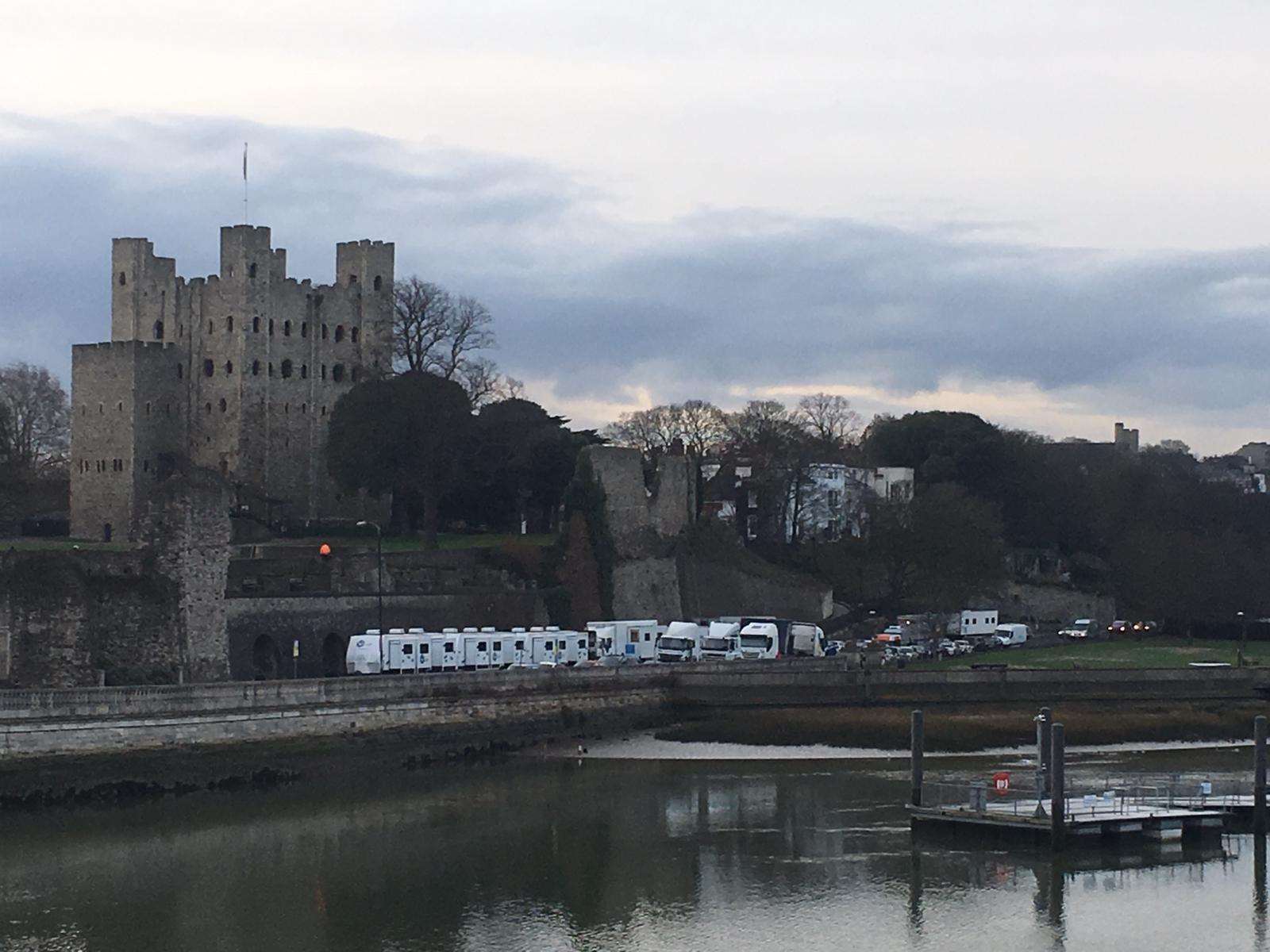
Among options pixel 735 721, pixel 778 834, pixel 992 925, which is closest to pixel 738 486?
pixel 735 721

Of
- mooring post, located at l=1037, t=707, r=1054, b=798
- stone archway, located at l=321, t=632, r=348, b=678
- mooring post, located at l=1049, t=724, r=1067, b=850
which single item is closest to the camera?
mooring post, located at l=1049, t=724, r=1067, b=850

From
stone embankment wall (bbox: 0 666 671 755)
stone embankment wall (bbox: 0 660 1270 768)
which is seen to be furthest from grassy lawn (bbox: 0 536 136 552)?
stone embankment wall (bbox: 0 660 1270 768)

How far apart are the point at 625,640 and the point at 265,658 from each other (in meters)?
12.7

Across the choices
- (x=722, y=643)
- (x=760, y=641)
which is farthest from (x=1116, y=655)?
(x=722, y=643)

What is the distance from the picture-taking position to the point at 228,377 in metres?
93.1

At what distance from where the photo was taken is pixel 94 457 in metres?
91.4

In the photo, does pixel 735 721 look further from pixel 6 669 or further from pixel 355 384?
pixel 355 384

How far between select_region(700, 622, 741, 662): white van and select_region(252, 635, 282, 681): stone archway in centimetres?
1462

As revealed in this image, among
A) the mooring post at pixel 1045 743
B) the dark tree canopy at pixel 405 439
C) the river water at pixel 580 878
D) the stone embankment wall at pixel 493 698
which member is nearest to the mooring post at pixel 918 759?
the river water at pixel 580 878

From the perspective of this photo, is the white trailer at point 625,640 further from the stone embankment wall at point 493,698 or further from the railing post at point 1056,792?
the railing post at point 1056,792

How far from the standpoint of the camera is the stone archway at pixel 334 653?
64.6 metres

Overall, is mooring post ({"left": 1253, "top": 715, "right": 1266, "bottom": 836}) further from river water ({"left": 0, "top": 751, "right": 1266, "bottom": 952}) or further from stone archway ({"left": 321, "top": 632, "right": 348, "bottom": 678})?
stone archway ({"left": 321, "top": 632, "right": 348, "bottom": 678})

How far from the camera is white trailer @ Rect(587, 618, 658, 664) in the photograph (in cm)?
6938

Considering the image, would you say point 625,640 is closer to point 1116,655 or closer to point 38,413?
point 1116,655
